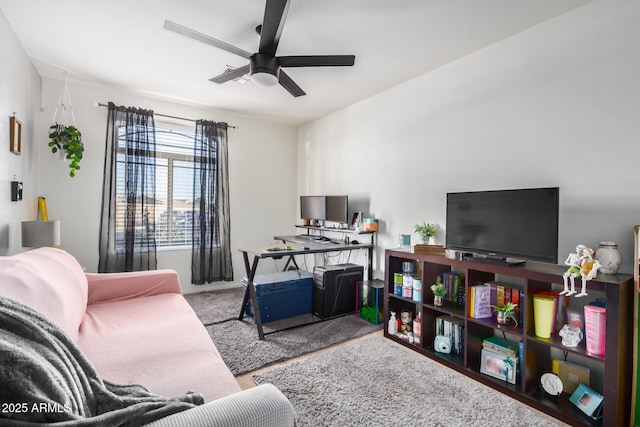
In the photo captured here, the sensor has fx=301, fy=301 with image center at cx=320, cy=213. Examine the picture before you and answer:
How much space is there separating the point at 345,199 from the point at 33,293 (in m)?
2.85

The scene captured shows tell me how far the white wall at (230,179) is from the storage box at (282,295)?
4.91ft

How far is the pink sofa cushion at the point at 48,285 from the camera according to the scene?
1.21m

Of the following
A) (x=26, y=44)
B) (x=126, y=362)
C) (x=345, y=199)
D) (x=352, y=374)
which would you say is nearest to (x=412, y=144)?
(x=345, y=199)

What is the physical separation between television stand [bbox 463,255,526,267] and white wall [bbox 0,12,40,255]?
138 inches

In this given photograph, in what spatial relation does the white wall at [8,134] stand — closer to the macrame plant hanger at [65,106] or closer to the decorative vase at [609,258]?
the macrame plant hanger at [65,106]

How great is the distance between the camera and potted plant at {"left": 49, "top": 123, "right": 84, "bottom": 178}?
10.1 feet

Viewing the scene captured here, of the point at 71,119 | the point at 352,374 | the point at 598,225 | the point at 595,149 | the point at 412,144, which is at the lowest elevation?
the point at 352,374

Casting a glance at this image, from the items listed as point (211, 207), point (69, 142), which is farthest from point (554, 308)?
point (69, 142)

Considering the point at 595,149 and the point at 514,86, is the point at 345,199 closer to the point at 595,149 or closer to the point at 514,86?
the point at 514,86

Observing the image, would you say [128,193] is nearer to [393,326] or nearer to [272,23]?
[272,23]

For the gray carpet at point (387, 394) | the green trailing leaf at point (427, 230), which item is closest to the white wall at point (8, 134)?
the gray carpet at point (387, 394)

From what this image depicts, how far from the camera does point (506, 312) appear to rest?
2027mm

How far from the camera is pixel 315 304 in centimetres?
325

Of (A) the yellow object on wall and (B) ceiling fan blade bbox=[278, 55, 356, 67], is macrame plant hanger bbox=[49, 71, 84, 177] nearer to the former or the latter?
(A) the yellow object on wall
